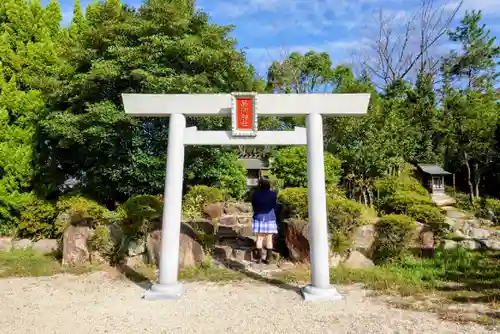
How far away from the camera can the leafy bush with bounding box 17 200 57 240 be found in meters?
9.15

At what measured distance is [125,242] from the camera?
6996mm

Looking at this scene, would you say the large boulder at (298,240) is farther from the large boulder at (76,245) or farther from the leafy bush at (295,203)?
the large boulder at (76,245)

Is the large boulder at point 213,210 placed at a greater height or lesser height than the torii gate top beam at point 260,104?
lesser

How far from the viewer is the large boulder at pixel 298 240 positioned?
6.80 meters

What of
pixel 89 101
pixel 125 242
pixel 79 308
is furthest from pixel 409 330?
pixel 89 101

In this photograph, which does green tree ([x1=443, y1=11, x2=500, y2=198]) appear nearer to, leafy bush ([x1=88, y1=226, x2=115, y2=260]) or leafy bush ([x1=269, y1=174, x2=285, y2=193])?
leafy bush ([x1=269, y1=174, x2=285, y2=193])

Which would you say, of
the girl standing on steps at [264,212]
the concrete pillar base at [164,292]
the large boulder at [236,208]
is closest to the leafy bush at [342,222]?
the girl standing on steps at [264,212]

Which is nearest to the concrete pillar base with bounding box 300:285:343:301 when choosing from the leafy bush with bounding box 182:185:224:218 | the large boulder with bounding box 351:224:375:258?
the large boulder with bounding box 351:224:375:258

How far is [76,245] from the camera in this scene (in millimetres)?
7020

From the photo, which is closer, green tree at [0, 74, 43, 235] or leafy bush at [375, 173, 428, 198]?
green tree at [0, 74, 43, 235]

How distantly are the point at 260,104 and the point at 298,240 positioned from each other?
278 cm

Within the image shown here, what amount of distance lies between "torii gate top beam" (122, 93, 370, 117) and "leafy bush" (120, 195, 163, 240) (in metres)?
2.05

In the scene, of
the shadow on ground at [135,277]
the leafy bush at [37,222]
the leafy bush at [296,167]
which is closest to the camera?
the shadow on ground at [135,277]

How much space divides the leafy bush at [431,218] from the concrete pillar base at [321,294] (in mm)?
4043
